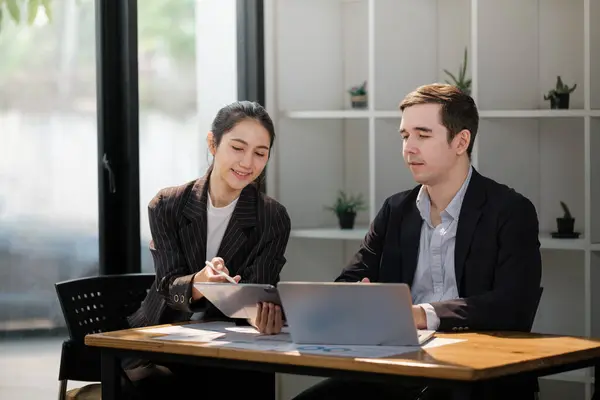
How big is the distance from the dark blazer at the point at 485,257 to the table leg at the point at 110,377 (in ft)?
2.80

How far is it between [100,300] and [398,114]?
1.60 metres

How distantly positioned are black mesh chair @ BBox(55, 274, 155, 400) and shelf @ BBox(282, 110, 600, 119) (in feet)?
4.33

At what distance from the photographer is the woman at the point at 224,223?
3.32 metres

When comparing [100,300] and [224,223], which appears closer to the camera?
[224,223]

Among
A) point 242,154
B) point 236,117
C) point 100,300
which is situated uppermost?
point 236,117

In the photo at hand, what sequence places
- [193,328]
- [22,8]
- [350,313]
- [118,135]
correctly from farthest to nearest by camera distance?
1. [118,135]
2. [22,8]
3. [193,328]
4. [350,313]

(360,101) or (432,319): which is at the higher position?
(360,101)

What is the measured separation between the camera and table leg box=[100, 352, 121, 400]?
286 cm

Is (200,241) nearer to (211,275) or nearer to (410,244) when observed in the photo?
(211,275)

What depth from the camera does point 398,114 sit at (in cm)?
457

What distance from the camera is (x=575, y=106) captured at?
14.9 feet

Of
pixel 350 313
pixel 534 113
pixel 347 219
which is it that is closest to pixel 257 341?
pixel 350 313

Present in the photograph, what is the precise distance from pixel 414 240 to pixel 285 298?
0.69 m

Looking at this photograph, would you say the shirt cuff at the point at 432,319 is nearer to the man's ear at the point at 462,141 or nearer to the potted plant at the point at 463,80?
the man's ear at the point at 462,141
